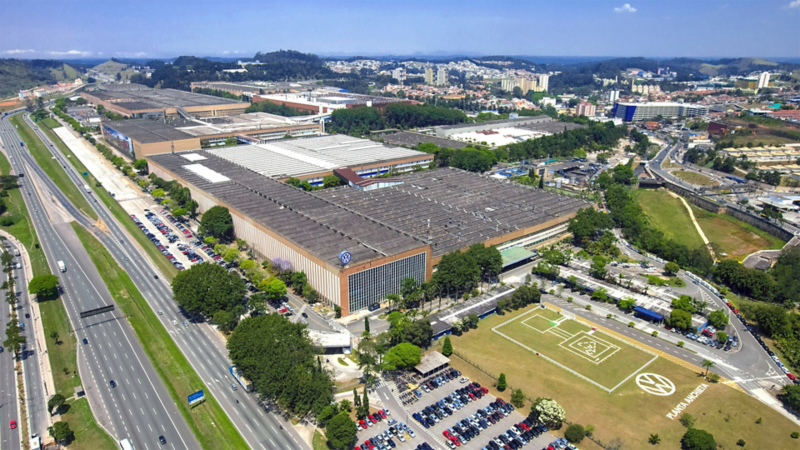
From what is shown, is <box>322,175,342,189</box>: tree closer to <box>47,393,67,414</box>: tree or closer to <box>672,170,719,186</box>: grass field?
<box>47,393,67,414</box>: tree

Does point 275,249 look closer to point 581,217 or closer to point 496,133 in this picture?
point 581,217

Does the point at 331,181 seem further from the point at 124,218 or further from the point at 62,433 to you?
the point at 62,433

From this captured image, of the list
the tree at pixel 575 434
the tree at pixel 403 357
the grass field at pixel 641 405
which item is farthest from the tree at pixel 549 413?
the tree at pixel 403 357

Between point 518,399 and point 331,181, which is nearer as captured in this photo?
point 518,399

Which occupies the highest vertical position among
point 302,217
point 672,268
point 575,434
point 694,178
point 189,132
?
point 189,132

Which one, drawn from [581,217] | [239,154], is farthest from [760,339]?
[239,154]

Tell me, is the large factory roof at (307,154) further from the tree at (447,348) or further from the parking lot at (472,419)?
the parking lot at (472,419)

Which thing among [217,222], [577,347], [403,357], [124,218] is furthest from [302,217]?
[577,347]

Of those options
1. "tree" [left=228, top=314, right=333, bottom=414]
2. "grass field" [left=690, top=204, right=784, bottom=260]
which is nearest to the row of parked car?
"tree" [left=228, top=314, right=333, bottom=414]
